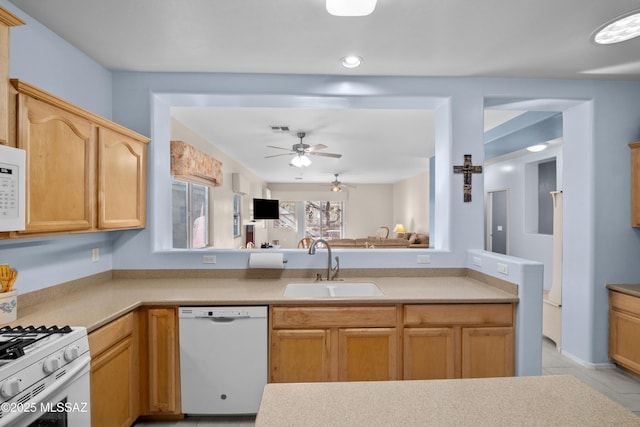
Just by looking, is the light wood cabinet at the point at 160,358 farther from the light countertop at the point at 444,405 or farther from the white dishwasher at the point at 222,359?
the light countertop at the point at 444,405

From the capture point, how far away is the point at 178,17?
193 cm

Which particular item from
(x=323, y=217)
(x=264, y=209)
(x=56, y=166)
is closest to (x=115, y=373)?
(x=56, y=166)

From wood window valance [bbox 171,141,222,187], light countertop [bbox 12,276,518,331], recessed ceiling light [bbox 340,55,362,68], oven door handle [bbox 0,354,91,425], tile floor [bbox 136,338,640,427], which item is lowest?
tile floor [bbox 136,338,640,427]

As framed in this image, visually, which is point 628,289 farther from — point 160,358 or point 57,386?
point 57,386

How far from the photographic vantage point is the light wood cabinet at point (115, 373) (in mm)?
1665

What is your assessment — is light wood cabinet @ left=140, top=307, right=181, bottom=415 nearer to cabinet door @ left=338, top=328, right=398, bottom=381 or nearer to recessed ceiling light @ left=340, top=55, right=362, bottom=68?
cabinet door @ left=338, top=328, right=398, bottom=381

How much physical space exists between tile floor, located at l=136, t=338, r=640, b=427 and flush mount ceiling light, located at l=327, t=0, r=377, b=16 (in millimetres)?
2514

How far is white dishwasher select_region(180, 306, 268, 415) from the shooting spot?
2.09 m

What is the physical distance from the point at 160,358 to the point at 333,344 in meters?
1.12

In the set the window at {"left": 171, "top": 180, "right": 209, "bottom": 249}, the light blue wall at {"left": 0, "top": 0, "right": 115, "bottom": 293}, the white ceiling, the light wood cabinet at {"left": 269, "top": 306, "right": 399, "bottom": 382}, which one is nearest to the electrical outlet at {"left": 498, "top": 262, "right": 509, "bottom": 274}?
the light wood cabinet at {"left": 269, "top": 306, "right": 399, "bottom": 382}

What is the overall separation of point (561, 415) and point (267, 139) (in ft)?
15.5

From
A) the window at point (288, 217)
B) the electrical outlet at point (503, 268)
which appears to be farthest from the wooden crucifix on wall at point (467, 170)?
the window at point (288, 217)

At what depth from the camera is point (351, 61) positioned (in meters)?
2.43

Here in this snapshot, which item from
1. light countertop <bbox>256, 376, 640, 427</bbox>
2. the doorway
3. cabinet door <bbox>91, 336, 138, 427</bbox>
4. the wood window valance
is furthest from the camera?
the doorway
